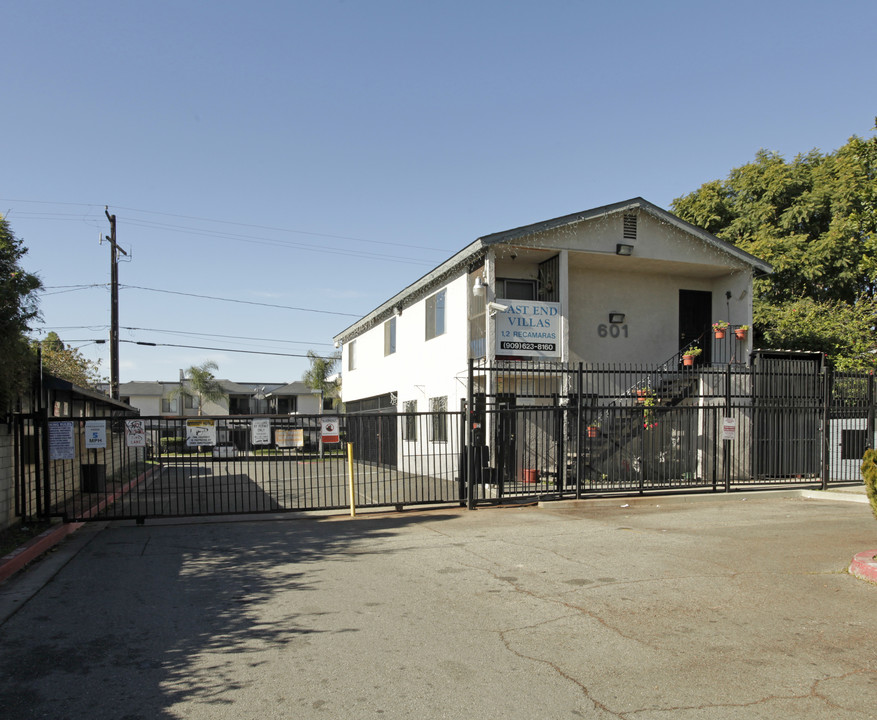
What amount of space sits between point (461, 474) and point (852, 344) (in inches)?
605

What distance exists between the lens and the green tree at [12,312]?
984cm

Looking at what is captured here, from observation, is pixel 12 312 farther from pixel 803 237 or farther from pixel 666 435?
pixel 803 237

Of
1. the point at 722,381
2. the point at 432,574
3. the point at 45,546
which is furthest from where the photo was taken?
the point at 722,381

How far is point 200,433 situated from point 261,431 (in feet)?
3.41

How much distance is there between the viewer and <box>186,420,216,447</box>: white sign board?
12.3 metres

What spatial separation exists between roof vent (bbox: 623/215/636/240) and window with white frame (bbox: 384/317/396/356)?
1001 centimetres

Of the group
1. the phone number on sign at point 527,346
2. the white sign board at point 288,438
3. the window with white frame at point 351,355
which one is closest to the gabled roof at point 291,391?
the window with white frame at point 351,355

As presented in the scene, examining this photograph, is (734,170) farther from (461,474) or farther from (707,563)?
(707,563)

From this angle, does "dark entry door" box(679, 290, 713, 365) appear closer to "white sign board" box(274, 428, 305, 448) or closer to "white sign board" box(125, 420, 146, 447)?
"white sign board" box(274, 428, 305, 448)

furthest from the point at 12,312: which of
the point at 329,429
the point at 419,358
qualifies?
the point at 419,358

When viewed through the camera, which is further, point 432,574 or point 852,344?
point 852,344

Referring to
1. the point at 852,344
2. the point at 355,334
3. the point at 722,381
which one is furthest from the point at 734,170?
the point at 355,334

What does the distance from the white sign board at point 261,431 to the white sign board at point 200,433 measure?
693 mm

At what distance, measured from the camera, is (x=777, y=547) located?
Result: 9.28 metres
